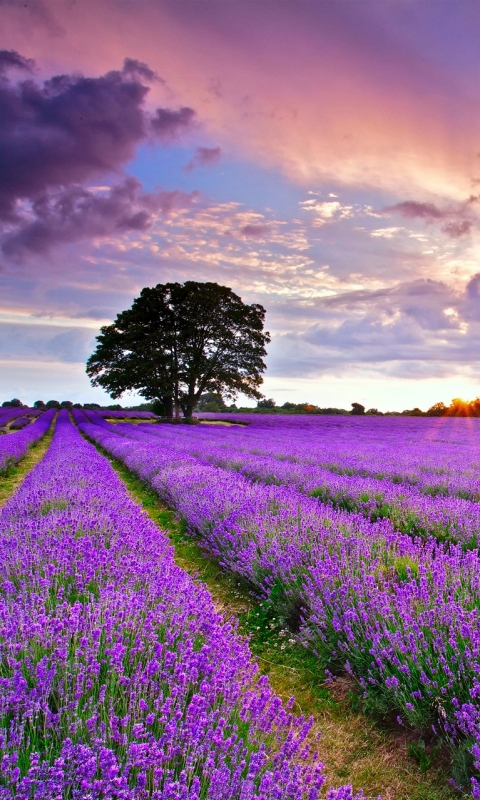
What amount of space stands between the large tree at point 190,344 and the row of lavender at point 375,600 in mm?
23870

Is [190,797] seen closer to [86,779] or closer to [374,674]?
[86,779]

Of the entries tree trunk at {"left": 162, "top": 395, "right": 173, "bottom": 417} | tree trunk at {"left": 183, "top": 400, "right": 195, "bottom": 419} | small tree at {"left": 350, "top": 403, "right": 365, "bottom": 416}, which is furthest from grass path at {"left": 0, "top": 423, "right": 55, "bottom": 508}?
small tree at {"left": 350, "top": 403, "right": 365, "bottom": 416}

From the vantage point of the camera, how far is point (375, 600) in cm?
278

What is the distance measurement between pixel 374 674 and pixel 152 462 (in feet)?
24.3

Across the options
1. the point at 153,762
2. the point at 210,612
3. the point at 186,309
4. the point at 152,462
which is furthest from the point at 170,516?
the point at 186,309

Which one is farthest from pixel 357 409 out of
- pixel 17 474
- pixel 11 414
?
pixel 17 474

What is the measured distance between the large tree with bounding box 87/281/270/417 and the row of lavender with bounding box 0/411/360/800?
2550cm

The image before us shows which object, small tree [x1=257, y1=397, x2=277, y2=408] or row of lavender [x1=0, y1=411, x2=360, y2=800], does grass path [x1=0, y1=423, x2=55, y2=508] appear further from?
small tree [x1=257, y1=397, x2=277, y2=408]

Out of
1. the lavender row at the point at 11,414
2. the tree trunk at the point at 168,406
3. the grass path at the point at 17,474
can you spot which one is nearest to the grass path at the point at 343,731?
the grass path at the point at 17,474

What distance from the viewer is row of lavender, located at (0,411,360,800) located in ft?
4.50

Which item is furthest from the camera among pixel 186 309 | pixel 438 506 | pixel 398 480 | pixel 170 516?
pixel 186 309

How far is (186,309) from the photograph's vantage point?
2930cm

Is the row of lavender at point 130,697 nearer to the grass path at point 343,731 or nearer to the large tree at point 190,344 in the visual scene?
the grass path at point 343,731

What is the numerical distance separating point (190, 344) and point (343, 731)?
2769 cm
